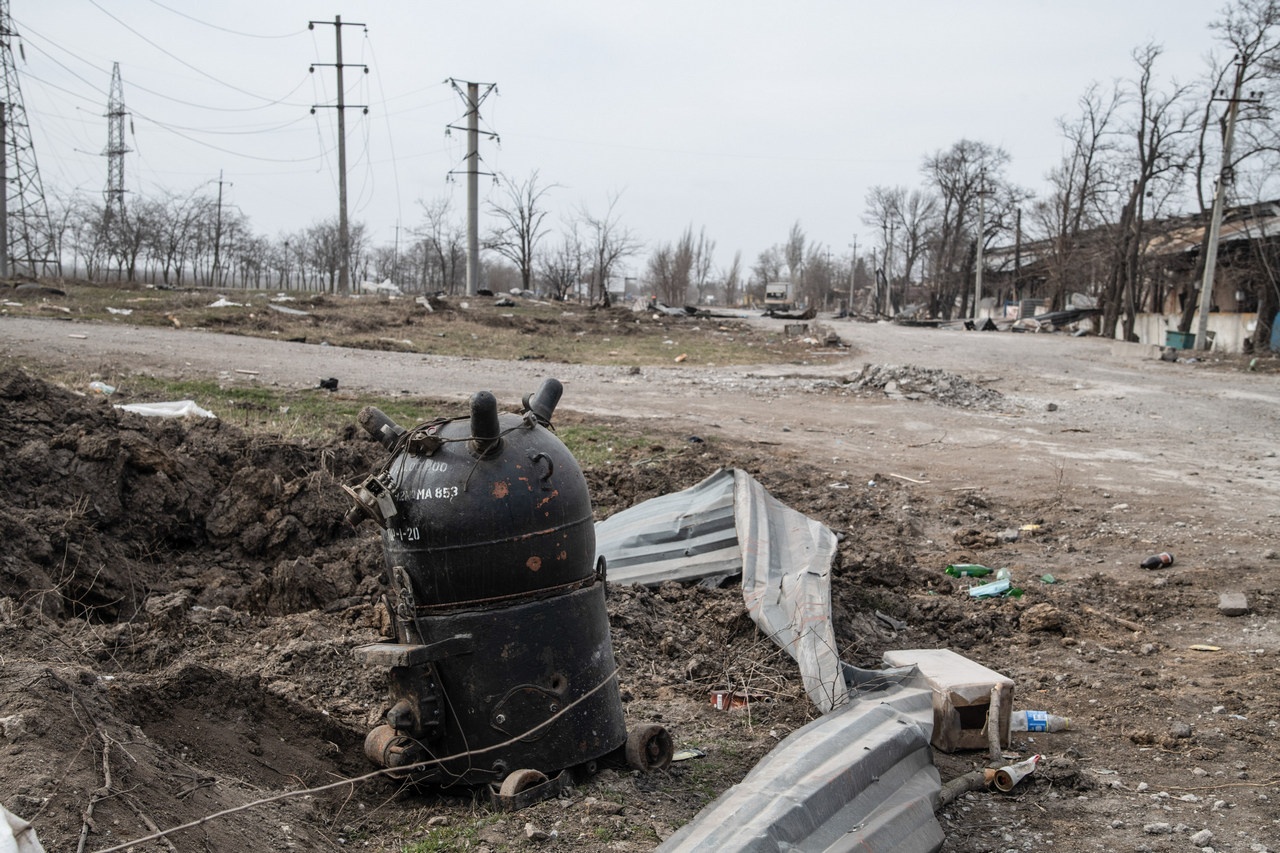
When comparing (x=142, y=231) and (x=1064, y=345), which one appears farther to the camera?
(x=142, y=231)

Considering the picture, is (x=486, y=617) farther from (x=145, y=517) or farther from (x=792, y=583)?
(x=145, y=517)

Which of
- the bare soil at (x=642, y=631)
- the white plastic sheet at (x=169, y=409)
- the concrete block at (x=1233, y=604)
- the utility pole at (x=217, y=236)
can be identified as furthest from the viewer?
the utility pole at (x=217, y=236)

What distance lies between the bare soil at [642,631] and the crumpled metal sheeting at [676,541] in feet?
0.79

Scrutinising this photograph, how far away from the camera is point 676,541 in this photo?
21.6ft

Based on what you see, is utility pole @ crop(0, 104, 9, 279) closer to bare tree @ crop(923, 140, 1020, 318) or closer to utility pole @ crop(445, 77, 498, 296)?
utility pole @ crop(445, 77, 498, 296)

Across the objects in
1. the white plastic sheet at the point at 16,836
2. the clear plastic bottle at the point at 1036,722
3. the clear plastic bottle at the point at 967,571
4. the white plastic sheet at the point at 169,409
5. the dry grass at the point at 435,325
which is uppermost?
the dry grass at the point at 435,325

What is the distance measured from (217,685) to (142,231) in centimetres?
4956

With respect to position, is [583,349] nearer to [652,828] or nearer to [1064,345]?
[1064,345]

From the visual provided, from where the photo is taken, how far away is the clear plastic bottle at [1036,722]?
15.6ft

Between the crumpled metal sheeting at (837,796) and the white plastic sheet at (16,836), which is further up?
the white plastic sheet at (16,836)

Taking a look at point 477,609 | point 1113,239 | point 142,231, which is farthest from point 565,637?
point 142,231

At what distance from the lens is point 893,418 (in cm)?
1488

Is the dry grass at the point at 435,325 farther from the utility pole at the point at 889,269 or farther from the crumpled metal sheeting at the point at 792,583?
the utility pole at the point at 889,269

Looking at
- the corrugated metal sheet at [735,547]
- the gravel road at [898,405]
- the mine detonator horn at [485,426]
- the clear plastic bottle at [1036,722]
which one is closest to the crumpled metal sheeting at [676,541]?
the corrugated metal sheet at [735,547]
